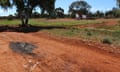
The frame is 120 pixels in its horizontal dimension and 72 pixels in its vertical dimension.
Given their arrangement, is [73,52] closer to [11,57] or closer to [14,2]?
[11,57]

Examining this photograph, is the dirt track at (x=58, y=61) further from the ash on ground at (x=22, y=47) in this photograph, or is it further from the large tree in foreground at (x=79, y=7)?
the large tree in foreground at (x=79, y=7)

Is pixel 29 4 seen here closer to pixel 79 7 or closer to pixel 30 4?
pixel 30 4

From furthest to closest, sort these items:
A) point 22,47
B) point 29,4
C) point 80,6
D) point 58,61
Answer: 1. point 80,6
2. point 29,4
3. point 22,47
4. point 58,61

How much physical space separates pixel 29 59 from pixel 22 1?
24773 mm

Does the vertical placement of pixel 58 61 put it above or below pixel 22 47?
below

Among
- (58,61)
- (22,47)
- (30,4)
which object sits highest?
(30,4)

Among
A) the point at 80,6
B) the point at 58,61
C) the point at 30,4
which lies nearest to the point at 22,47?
the point at 58,61

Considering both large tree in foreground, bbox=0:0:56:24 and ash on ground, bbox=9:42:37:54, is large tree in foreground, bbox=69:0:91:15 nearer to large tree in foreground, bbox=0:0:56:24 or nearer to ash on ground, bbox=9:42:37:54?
large tree in foreground, bbox=0:0:56:24

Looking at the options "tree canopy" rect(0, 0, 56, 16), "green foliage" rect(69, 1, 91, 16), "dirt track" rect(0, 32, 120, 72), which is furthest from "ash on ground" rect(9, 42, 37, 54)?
"green foliage" rect(69, 1, 91, 16)

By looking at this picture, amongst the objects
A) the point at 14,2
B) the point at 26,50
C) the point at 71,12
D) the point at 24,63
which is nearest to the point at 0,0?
the point at 14,2

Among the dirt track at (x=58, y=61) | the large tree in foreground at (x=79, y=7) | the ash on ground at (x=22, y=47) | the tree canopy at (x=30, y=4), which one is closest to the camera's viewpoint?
the dirt track at (x=58, y=61)

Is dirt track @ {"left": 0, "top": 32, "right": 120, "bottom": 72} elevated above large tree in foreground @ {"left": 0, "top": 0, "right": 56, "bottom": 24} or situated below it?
below

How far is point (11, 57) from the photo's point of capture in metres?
14.0

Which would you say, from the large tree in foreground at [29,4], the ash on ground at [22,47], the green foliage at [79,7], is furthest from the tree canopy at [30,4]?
the green foliage at [79,7]
